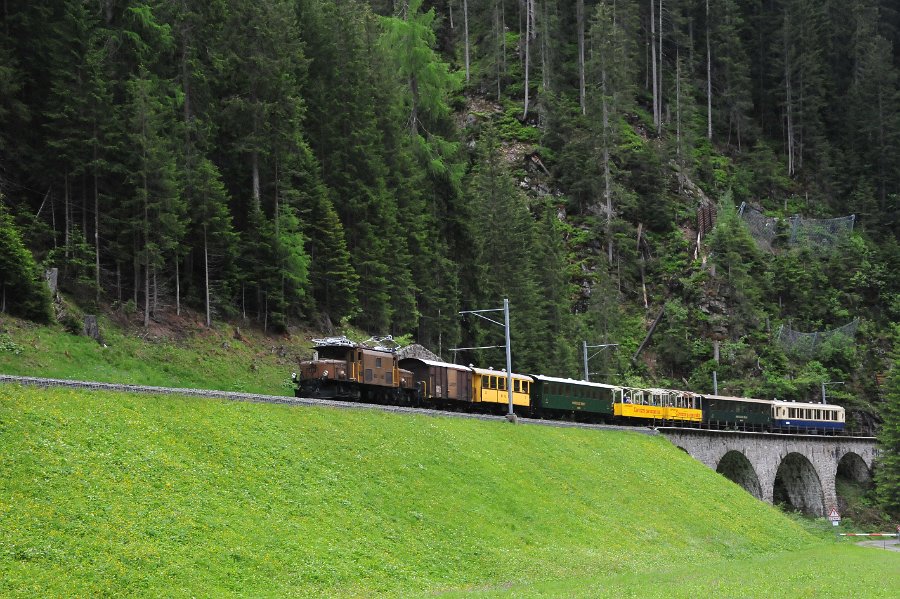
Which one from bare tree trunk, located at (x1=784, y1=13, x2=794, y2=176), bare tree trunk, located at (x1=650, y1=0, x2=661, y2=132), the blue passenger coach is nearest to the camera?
the blue passenger coach

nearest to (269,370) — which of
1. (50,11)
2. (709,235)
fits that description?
(50,11)

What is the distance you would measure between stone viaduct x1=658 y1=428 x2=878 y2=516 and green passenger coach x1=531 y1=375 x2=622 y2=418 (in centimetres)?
390

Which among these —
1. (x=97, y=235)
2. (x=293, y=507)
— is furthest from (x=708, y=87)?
(x=293, y=507)

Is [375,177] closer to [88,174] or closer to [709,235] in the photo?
[88,174]

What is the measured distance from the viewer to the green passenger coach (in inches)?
2012

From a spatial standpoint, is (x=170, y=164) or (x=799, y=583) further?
(x=170, y=164)

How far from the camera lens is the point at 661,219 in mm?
95562

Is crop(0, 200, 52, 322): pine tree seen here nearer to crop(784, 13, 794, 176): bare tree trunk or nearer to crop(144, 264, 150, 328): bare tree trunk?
crop(144, 264, 150, 328): bare tree trunk

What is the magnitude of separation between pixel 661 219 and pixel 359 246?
49.7 meters

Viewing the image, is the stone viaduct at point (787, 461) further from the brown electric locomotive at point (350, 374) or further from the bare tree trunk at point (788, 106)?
the bare tree trunk at point (788, 106)

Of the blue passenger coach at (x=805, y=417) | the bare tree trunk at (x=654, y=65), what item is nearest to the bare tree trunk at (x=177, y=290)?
the blue passenger coach at (x=805, y=417)

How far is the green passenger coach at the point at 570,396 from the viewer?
51094 millimetres

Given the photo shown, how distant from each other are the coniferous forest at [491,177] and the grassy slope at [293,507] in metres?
16.0

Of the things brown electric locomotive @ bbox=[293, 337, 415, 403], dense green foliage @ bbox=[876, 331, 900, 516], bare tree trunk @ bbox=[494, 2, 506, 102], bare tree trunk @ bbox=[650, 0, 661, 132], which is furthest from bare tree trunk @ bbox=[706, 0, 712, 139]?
brown electric locomotive @ bbox=[293, 337, 415, 403]
